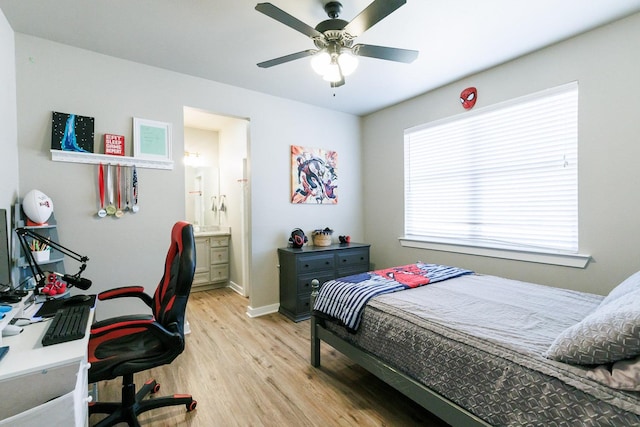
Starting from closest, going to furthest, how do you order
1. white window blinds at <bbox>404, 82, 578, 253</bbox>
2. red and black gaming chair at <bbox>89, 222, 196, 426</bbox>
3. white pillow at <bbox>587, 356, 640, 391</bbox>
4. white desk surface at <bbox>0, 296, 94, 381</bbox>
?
white pillow at <bbox>587, 356, 640, 391</bbox>, white desk surface at <bbox>0, 296, 94, 381</bbox>, red and black gaming chair at <bbox>89, 222, 196, 426</bbox>, white window blinds at <bbox>404, 82, 578, 253</bbox>

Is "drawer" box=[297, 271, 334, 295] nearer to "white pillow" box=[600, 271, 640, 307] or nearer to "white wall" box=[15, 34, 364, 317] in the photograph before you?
"white wall" box=[15, 34, 364, 317]

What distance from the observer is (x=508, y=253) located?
2832 mm

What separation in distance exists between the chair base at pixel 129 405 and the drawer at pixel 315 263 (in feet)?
5.53

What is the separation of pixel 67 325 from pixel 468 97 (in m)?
3.74

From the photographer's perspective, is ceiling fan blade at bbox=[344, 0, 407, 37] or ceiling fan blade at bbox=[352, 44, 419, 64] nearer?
ceiling fan blade at bbox=[344, 0, 407, 37]

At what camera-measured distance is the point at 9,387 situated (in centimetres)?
105

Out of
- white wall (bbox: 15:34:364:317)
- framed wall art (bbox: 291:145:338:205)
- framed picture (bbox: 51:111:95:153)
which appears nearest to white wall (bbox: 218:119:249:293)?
white wall (bbox: 15:34:364:317)

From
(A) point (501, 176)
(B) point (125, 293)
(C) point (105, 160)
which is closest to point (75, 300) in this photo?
(B) point (125, 293)

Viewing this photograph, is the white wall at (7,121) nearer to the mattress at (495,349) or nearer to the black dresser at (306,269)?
the black dresser at (306,269)

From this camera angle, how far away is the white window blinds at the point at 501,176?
98.4 inches

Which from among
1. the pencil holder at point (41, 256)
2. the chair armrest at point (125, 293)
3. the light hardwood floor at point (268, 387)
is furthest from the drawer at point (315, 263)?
the pencil holder at point (41, 256)

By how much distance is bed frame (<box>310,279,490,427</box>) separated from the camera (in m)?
1.38

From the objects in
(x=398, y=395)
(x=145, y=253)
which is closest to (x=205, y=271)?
(x=145, y=253)

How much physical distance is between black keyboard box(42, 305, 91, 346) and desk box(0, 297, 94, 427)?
4 cm
